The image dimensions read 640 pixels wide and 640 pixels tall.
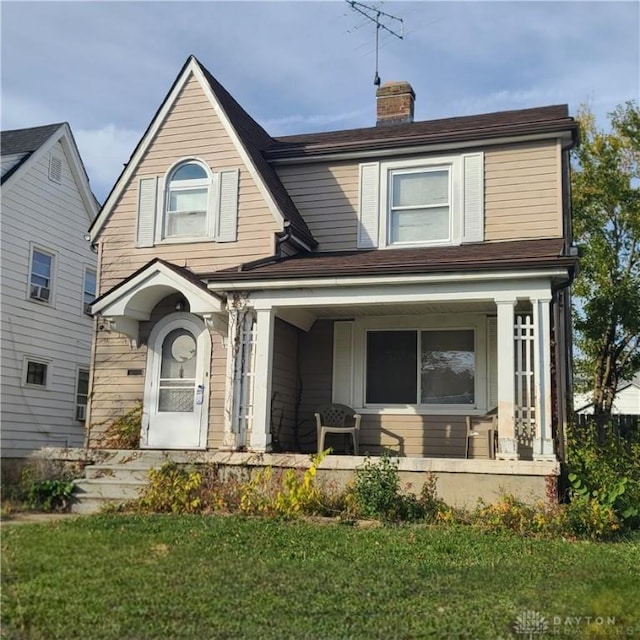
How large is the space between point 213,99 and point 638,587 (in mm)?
9982

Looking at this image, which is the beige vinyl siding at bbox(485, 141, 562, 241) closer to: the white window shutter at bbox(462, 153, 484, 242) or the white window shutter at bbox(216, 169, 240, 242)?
the white window shutter at bbox(462, 153, 484, 242)

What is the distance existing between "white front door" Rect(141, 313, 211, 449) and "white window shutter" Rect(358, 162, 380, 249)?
3.12 meters

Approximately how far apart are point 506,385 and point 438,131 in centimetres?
520

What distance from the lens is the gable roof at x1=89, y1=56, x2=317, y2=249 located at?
490 inches

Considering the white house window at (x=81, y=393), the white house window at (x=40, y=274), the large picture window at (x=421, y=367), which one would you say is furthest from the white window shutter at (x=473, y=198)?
the white house window at (x=40, y=274)

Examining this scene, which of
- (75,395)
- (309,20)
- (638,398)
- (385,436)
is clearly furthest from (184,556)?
(638,398)

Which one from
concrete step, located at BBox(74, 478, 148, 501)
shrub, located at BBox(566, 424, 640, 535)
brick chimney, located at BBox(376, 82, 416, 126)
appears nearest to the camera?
shrub, located at BBox(566, 424, 640, 535)

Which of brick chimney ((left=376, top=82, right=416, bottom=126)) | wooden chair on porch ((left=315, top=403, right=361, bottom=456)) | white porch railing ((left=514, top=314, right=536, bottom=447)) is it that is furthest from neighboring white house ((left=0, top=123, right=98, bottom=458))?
white porch railing ((left=514, top=314, right=536, bottom=447))

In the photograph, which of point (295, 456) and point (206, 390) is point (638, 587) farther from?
point (206, 390)

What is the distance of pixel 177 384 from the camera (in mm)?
12078

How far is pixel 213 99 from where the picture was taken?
42.1 feet

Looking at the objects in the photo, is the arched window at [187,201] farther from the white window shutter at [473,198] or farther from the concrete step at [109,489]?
the concrete step at [109,489]

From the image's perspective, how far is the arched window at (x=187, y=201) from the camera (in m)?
12.7

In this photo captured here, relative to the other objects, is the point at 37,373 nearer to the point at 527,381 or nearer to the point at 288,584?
the point at 527,381
